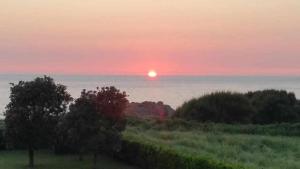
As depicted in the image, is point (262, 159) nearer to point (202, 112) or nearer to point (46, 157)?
point (46, 157)

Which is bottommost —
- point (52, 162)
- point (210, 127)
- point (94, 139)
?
point (52, 162)

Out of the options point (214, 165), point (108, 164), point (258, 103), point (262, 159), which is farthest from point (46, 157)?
point (258, 103)

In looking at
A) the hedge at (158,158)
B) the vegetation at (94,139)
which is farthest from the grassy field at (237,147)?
the hedge at (158,158)

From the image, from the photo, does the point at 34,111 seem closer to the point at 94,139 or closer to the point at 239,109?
the point at 94,139

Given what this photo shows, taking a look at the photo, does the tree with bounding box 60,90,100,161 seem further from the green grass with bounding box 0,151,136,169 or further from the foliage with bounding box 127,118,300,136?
the foliage with bounding box 127,118,300,136

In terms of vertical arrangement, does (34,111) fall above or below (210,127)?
above

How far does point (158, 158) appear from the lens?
24.4 meters

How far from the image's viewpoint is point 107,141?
2714 centimetres

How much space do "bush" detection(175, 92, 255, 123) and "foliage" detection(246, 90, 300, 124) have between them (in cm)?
221

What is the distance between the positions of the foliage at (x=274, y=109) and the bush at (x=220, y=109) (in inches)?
86.8

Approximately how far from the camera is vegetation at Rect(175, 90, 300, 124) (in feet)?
183

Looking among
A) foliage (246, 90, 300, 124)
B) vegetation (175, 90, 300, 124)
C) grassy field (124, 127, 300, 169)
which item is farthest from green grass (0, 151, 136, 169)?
foliage (246, 90, 300, 124)

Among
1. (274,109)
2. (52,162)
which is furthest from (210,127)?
(274,109)

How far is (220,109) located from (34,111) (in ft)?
96.7
